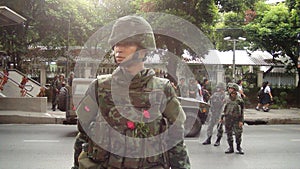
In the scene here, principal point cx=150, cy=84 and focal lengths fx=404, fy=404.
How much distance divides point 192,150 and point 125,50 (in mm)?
5970

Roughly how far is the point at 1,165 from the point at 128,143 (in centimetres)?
485

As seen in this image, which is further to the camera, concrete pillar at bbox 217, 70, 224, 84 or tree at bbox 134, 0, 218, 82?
concrete pillar at bbox 217, 70, 224, 84

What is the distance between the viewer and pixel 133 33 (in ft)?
7.52

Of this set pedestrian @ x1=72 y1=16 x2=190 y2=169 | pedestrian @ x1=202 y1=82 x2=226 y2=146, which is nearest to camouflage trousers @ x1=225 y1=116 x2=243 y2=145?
pedestrian @ x1=202 y1=82 x2=226 y2=146

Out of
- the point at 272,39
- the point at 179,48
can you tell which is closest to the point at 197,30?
the point at 179,48

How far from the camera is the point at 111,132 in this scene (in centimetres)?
224

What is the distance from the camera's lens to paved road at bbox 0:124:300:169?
263 inches

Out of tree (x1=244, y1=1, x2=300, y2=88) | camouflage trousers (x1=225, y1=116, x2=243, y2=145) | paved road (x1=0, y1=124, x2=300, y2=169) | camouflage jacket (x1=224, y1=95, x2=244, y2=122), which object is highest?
tree (x1=244, y1=1, x2=300, y2=88)

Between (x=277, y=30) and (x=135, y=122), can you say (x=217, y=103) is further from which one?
(x=277, y=30)

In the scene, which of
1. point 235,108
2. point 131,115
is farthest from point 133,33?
point 235,108

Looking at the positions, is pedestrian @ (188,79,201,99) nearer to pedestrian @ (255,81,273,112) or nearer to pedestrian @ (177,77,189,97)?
pedestrian @ (177,77,189,97)

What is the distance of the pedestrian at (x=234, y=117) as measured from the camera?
25.7 ft

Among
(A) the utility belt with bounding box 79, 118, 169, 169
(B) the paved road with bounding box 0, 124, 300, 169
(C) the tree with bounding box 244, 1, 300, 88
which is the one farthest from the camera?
(C) the tree with bounding box 244, 1, 300, 88

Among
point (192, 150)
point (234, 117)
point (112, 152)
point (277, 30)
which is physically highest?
point (277, 30)
